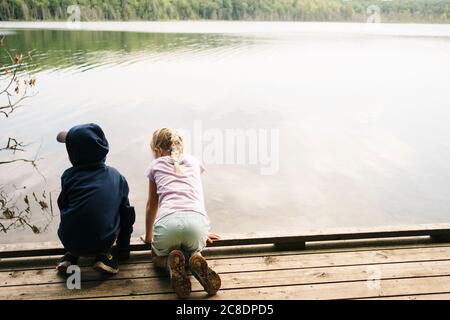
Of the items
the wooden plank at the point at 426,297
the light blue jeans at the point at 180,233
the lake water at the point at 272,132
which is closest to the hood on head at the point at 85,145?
the light blue jeans at the point at 180,233

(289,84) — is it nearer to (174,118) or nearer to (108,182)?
(174,118)

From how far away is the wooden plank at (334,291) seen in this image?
2.48m

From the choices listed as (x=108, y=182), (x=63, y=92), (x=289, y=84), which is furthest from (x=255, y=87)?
(x=108, y=182)

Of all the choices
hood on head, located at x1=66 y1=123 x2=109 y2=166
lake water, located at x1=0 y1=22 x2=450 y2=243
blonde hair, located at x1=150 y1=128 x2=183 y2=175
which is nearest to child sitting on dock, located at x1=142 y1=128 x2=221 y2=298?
blonde hair, located at x1=150 y1=128 x2=183 y2=175

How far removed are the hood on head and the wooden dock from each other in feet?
2.26

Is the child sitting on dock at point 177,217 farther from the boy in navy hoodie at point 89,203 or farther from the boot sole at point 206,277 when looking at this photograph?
the boy in navy hoodie at point 89,203

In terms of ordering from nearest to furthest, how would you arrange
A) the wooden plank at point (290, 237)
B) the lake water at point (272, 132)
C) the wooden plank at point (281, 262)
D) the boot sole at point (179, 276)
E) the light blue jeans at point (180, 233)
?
the boot sole at point (179, 276) → the light blue jeans at point (180, 233) → the wooden plank at point (281, 262) → the wooden plank at point (290, 237) → the lake water at point (272, 132)

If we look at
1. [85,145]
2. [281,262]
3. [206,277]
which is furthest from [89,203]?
[281,262]

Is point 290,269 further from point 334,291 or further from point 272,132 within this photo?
point 272,132

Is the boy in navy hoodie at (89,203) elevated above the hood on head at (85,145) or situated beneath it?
situated beneath

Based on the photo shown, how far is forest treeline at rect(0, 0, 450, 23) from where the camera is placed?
60.3m

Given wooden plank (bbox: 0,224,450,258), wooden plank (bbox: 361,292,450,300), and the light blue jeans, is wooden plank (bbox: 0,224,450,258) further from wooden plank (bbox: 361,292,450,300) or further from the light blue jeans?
wooden plank (bbox: 361,292,450,300)

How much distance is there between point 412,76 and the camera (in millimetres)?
19578
